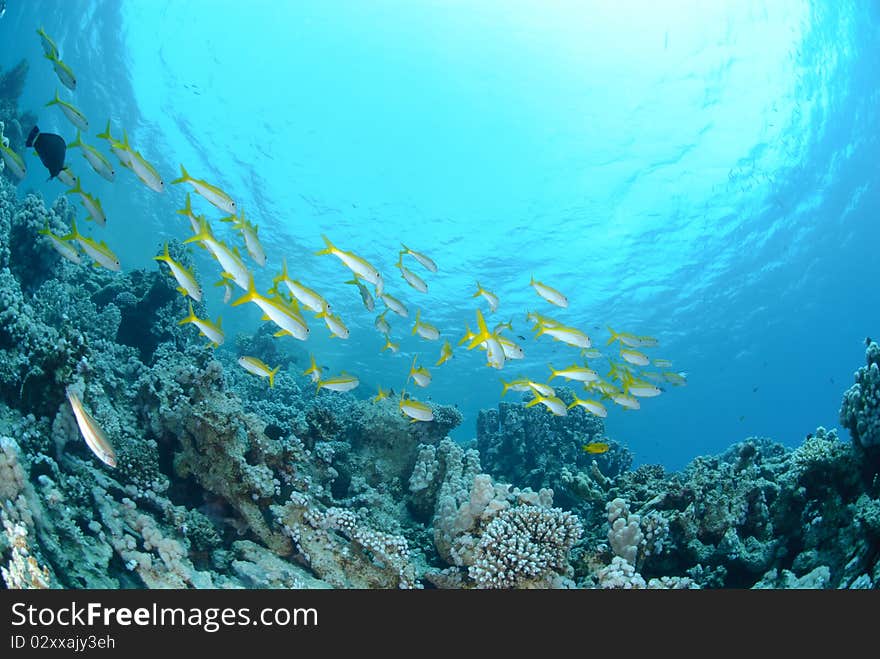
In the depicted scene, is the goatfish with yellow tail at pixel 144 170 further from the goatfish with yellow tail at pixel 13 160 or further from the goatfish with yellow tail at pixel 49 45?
the goatfish with yellow tail at pixel 49 45

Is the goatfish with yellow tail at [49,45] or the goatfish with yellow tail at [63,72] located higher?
the goatfish with yellow tail at [49,45]

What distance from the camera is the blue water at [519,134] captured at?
784 inches

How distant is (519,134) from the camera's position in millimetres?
23578

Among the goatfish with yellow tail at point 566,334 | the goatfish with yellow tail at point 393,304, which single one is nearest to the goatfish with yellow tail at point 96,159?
the goatfish with yellow tail at point 393,304

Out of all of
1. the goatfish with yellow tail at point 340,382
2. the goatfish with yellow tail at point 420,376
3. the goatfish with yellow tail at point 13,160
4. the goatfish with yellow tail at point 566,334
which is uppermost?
the goatfish with yellow tail at point 13,160

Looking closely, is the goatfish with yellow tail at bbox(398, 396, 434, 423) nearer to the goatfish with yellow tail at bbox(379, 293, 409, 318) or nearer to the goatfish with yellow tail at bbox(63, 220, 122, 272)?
the goatfish with yellow tail at bbox(379, 293, 409, 318)

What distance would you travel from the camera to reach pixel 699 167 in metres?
23.5

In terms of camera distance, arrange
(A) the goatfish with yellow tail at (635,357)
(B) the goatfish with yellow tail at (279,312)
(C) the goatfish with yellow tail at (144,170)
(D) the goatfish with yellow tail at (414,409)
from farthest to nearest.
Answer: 1. (A) the goatfish with yellow tail at (635,357)
2. (D) the goatfish with yellow tail at (414,409)
3. (C) the goatfish with yellow tail at (144,170)
4. (B) the goatfish with yellow tail at (279,312)

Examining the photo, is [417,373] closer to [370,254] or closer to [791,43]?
[791,43]

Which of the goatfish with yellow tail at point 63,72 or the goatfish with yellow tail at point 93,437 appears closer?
the goatfish with yellow tail at point 93,437

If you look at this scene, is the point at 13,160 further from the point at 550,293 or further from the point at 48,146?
the point at 550,293

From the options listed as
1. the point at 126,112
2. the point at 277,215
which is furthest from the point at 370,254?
the point at 126,112

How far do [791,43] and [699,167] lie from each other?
5.88 meters

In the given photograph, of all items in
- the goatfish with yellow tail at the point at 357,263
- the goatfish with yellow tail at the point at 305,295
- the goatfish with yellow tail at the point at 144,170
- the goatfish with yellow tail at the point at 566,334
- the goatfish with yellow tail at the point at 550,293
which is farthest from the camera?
the goatfish with yellow tail at the point at 550,293
